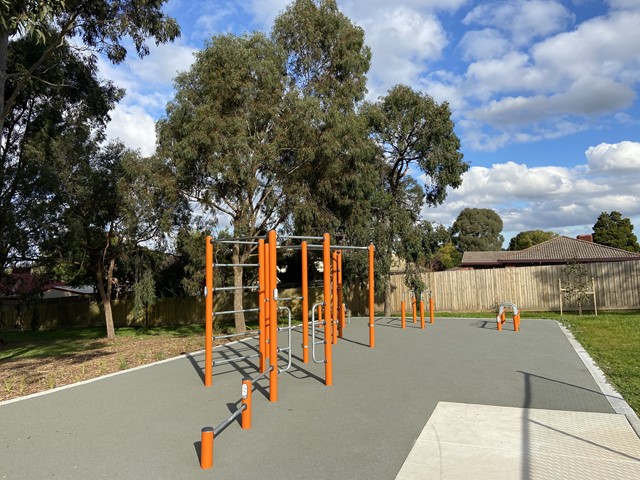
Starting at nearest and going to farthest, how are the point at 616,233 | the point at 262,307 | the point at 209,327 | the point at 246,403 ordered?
1. the point at 246,403
2. the point at 262,307
3. the point at 209,327
4. the point at 616,233

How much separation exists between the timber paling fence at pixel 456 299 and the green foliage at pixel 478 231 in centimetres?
4825

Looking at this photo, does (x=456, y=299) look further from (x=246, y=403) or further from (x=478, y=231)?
(x=478, y=231)

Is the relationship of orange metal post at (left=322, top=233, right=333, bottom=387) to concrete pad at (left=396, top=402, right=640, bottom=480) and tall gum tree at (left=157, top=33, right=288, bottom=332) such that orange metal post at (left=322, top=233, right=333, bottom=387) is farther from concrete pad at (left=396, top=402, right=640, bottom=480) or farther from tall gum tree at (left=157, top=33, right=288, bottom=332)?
tall gum tree at (left=157, top=33, right=288, bottom=332)

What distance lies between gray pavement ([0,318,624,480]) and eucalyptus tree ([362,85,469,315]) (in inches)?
360

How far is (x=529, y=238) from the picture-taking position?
212 ft

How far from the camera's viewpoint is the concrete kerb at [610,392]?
461 cm

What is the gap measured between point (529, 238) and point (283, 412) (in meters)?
66.7

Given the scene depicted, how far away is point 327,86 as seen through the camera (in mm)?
15234

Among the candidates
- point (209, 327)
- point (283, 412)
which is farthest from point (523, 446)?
point (209, 327)

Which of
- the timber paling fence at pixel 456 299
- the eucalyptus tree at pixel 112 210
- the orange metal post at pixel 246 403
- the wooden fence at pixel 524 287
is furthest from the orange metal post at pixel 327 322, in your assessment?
the wooden fence at pixel 524 287

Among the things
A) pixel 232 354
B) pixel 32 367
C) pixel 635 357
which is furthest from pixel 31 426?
pixel 635 357

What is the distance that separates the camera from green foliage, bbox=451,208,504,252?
218 feet

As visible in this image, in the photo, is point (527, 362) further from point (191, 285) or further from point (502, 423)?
point (191, 285)

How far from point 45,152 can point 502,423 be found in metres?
14.8
